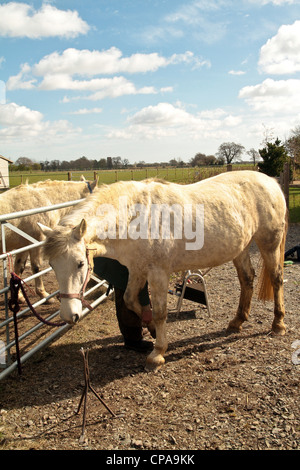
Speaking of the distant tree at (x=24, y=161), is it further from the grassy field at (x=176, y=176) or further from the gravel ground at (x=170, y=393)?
the gravel ground at (x=170, y=393)

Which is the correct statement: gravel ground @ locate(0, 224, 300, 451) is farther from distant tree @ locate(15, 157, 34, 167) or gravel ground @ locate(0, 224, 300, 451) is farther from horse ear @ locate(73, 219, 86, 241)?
distant tree @ locate(15, 157, 34, 167)

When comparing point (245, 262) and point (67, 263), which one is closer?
point (67, 263)

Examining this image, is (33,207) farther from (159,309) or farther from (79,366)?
(159,309)

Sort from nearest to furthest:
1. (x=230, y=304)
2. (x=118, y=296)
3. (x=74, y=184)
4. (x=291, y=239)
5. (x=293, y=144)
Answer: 1. (x=118, y=296)
2. (x=230, y=304)
3. (x=74, y=184)
4. (x=291, y=239)
5. (x=293, y=144)

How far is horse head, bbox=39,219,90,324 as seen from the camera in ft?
8.88

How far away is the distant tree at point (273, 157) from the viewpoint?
16688 millimetres

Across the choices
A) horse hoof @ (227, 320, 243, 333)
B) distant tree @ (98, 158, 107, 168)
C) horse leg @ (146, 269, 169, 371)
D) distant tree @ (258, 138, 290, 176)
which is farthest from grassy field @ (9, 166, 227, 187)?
horse leg @ (146, 269, 169, 371)

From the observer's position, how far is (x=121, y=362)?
3.63 metres

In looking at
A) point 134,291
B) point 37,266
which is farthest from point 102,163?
point 134,291

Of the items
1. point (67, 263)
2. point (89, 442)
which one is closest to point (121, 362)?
point (89, 442)

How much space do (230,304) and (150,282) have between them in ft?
7.56

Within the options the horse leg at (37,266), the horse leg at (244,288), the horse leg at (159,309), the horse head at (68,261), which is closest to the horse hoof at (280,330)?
the horse leg at (244,288)

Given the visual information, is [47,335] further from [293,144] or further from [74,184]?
[293,144]

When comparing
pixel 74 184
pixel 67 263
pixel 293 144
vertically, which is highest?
pixel 293 144
